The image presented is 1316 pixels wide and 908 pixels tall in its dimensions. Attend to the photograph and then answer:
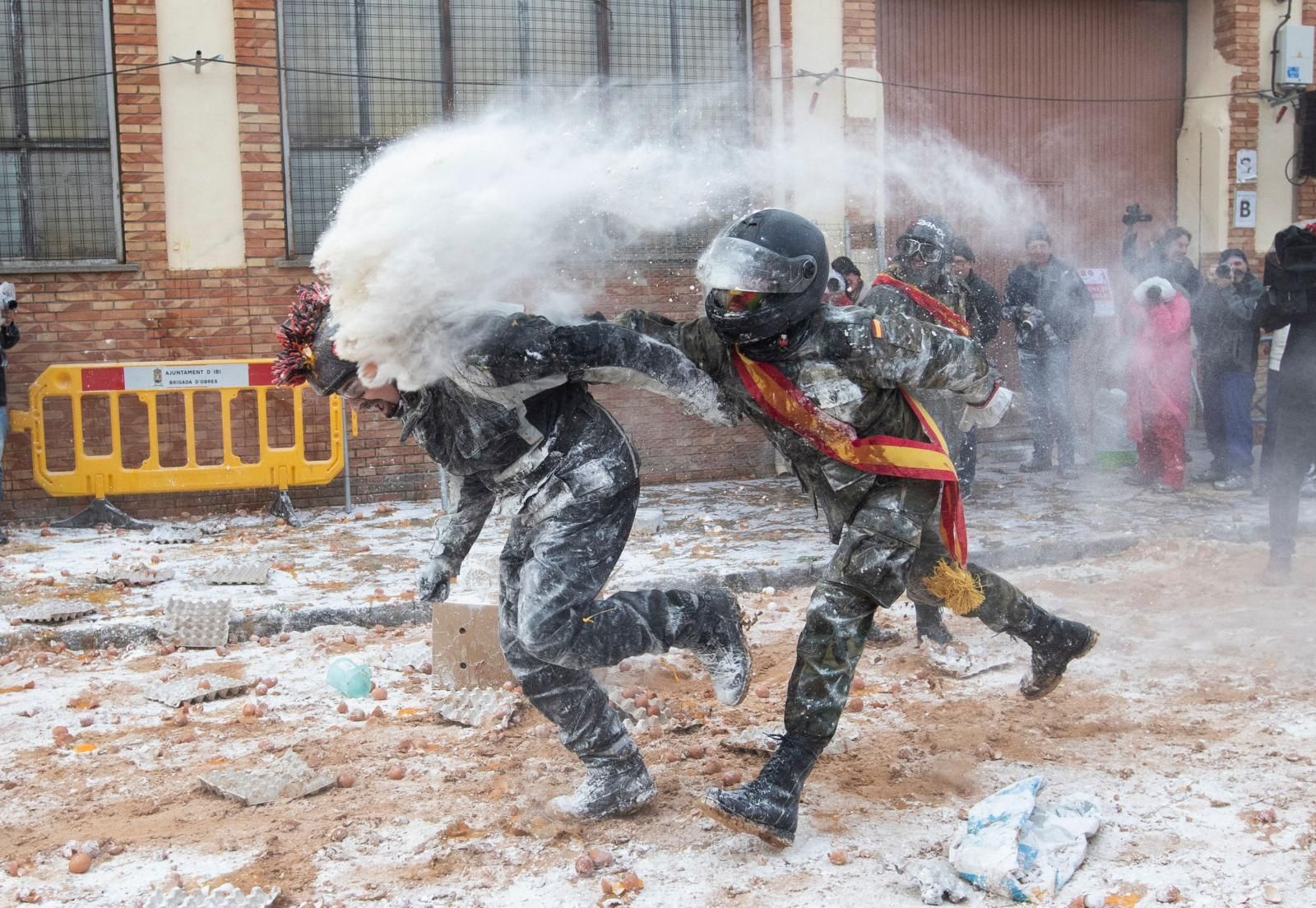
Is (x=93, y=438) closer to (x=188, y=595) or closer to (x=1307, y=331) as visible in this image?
(x=188, y=595)

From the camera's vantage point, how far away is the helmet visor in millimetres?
3561

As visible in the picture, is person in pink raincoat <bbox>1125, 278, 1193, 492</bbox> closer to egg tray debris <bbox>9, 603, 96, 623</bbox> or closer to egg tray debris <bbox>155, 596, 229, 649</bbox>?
egg tray debris <bbox>155, 596, 229, 649</bbox>

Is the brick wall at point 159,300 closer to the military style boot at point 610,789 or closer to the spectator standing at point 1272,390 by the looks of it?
the spectator standing at point 1272,390

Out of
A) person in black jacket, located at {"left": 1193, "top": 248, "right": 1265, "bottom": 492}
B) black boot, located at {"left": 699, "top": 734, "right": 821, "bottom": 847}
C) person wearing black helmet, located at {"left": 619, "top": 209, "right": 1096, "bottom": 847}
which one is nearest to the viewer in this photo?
black boot, located at {"left": 699, "top": 734, "right": 821, "bottom": 847}

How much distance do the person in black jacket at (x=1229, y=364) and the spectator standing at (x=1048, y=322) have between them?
915 millimetres

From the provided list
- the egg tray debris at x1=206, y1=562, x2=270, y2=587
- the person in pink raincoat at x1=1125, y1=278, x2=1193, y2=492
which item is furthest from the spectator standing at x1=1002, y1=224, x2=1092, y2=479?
the egg tray debris at x1=206, y1=562, x2=270, y2=587

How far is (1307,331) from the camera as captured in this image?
6.33 meters

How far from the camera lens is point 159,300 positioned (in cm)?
962

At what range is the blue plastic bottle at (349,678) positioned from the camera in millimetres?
5230

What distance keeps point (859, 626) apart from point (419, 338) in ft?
4.95

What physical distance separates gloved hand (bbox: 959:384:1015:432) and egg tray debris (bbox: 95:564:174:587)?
4.97m

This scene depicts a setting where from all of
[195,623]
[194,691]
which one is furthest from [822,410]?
[195,623]

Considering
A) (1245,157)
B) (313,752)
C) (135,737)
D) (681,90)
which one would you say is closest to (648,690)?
(313,752)

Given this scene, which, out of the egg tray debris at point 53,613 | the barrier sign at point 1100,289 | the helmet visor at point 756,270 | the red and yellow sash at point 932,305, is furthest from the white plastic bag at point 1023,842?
the barrier sign at point 1100,289
